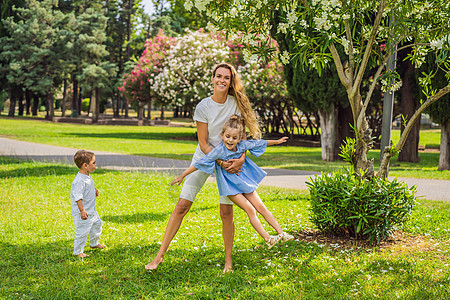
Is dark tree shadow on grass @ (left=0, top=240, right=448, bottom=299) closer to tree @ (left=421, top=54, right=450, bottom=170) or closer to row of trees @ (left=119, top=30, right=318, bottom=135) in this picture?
tree @ (left=421, top=54, right=450, bottom=170)

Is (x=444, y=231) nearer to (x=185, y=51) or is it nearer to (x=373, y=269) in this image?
(x=373, y=269)

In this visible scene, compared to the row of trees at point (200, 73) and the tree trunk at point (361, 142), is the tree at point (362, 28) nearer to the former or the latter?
the tree trunk at point (361, 142)

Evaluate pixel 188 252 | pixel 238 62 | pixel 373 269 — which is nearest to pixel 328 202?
pixel 373 269

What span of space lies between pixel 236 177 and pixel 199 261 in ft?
3.16

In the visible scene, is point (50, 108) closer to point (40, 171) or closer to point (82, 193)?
point (40, 171)

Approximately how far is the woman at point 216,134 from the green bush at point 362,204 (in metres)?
1.30

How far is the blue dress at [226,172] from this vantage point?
4.01 metres

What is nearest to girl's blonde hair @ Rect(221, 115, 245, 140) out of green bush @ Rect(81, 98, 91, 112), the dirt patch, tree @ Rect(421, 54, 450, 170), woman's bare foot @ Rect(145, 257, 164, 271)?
woman's bare foot @ Rect(145, 257, 164, 271)

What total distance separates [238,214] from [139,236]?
173cm

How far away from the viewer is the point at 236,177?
409 centimetres

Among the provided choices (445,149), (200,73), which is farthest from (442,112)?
(200,73)

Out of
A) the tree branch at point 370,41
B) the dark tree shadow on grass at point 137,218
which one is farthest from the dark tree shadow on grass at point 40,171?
the tree branch at point 370,41

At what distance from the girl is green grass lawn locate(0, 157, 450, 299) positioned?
45 cm

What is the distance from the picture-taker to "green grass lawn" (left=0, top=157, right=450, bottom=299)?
3.68 meters
